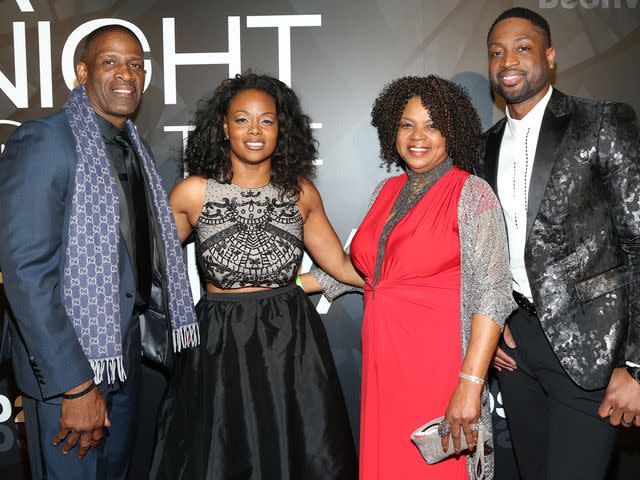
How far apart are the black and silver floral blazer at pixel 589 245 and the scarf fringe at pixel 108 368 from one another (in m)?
1.54

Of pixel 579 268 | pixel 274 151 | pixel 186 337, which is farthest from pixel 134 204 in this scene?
pixel 579 268

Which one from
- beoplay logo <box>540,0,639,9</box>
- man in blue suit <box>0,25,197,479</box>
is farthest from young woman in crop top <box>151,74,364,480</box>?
beoplay logo <box>540,0,639,9</box>

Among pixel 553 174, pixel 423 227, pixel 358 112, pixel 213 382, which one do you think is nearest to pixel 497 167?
pixel 553 174

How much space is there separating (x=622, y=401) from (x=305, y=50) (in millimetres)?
2194

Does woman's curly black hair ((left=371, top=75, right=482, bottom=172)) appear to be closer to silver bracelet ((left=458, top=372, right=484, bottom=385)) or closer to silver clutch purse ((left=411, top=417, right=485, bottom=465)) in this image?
silver bracelet ((left=458, top=372, right=484, bottom=385))

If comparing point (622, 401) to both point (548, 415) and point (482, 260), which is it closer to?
point (548, 415)

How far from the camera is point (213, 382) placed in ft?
8.19

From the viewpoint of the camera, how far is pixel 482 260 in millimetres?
2162

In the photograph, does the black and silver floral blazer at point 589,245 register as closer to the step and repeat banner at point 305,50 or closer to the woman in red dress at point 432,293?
the woman in red dress at point 432,293

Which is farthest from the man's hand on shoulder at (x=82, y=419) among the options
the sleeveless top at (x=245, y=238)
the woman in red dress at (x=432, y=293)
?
the woman in red dress at (x=432, y=293)

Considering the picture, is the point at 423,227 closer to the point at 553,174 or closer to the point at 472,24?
the point at 553,174

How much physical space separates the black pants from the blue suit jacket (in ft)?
5.34

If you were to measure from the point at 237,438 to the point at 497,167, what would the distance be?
1525 mm

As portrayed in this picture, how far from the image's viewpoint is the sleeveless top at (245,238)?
8.33 ft
